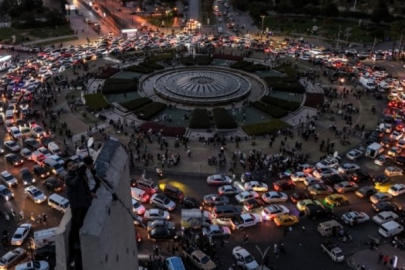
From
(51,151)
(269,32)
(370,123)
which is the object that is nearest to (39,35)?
(269,32)

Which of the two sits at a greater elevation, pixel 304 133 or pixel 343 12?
pixel 343 12

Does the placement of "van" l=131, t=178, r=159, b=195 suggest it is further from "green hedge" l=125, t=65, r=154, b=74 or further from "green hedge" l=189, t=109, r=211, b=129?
"green hedge" l=125, t=65, r=154, b=74

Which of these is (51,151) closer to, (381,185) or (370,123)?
(381,185)

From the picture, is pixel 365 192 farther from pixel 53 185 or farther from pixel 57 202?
pixel 53 185

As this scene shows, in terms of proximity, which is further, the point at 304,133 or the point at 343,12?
the point at 343,12

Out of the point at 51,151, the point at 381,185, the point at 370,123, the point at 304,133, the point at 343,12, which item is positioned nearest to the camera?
the point at 381,185

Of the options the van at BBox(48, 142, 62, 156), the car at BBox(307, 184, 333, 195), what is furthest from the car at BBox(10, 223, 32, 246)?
the car at BBox(307, 184, 333, 195)
